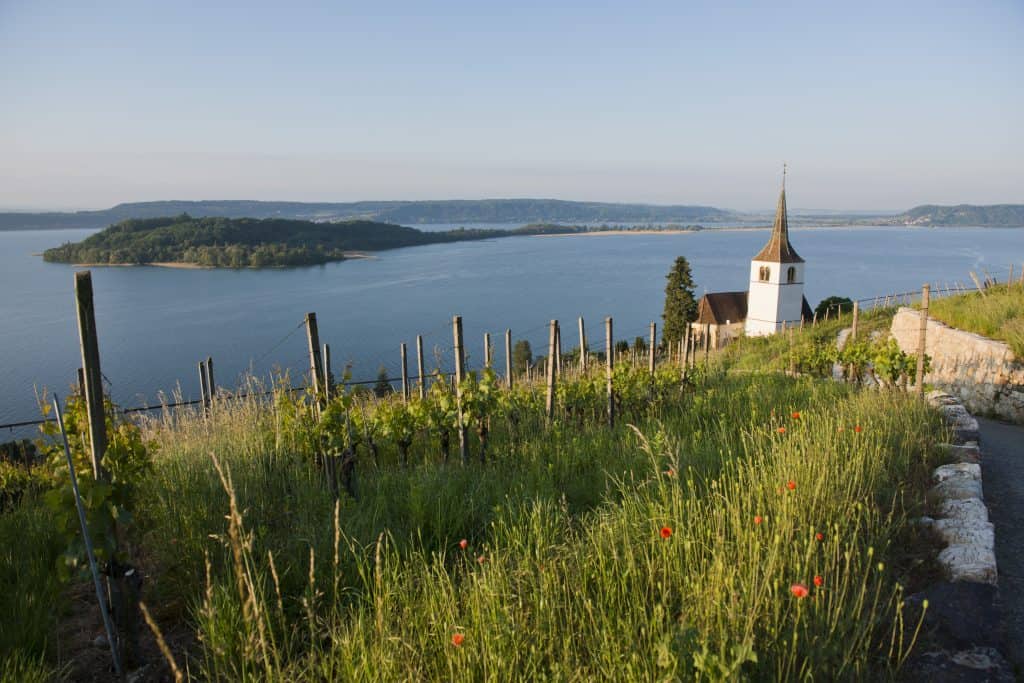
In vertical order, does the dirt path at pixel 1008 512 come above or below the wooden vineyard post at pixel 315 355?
below

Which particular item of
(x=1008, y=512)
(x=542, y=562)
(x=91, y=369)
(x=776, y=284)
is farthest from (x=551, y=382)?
(x=776, y=284)

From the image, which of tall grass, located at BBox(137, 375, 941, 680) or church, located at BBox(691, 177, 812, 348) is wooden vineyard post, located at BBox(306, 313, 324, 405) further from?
church, located at BBox(691, 177, 812, 348)

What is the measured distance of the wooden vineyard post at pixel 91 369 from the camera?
2.98m

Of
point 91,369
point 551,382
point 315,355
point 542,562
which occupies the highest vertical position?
point 91,369

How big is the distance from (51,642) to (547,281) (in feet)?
314

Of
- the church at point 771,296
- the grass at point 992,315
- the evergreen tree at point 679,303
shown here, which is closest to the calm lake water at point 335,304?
the church at point 771,296

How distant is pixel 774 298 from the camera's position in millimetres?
52656

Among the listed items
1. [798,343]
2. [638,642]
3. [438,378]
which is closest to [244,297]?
[798,343]

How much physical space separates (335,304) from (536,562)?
246 feet

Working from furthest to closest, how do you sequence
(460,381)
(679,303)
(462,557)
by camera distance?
(679,303) < (460,381) < (462,557)

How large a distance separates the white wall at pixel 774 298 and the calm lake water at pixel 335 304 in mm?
12154

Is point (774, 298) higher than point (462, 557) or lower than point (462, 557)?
lower

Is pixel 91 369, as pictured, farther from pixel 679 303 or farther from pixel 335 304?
pixel 335 304

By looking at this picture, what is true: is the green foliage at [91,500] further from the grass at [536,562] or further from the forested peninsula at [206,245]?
the forested peninsula at [206,245]
